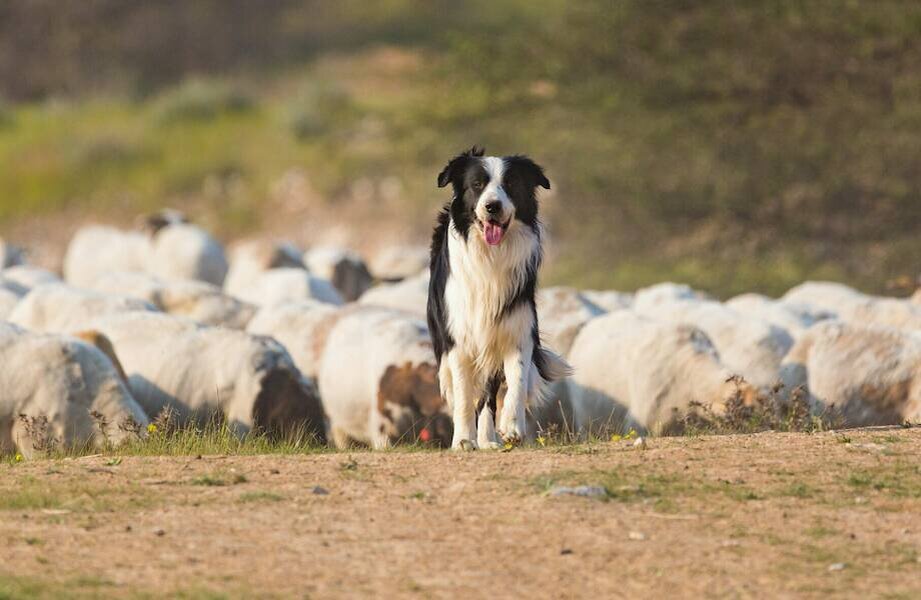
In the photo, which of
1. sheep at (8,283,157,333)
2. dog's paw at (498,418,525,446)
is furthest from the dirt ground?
sheep at (8,283,157,333)

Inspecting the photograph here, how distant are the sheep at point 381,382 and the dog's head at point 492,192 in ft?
9.93

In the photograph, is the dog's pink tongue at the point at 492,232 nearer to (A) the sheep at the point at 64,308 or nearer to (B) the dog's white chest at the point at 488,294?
(B) the dog's white chest at the point at 488,294

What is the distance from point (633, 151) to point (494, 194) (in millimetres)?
22225

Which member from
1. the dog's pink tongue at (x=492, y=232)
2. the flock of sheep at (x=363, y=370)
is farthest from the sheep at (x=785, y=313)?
the dog's pink tongue at (x=492, y=232)

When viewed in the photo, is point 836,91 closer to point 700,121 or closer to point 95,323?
point 700,121

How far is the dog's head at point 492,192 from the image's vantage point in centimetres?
835

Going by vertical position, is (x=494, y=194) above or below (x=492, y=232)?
above

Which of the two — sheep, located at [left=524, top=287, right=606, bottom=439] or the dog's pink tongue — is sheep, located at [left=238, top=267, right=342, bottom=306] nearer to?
sheep, located at [left=524, top=287, right=606, bottom=439]

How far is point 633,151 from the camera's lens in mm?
30172

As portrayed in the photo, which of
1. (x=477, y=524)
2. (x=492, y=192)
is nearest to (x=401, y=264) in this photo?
(x=492, y=192)

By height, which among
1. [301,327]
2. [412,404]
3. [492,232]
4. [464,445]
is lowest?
[412,404]

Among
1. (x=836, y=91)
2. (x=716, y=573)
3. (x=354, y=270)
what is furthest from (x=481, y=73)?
(x=716, y=573)

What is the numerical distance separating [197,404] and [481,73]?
2084cm

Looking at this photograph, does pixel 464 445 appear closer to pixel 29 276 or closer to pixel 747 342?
pixel 747 342
